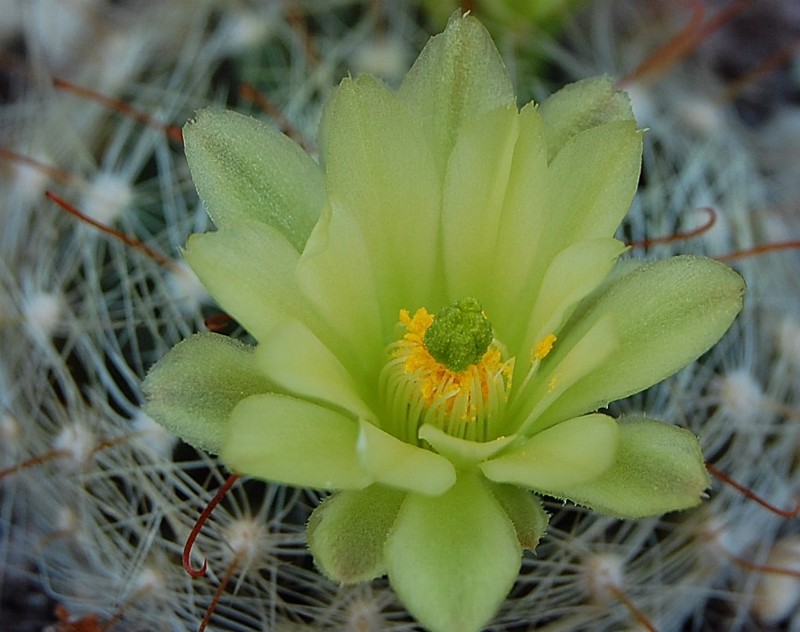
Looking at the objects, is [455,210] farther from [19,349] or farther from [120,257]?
[19,349]

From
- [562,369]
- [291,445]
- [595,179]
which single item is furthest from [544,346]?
[291,445]

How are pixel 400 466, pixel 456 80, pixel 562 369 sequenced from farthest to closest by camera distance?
pixel 456 80, pixel 562 369, pixel 400 466

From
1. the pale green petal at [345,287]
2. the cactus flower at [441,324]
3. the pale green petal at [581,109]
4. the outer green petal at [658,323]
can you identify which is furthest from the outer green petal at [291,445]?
the pale green petal at [581,109]

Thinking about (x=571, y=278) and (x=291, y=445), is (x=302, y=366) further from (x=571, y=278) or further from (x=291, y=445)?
(x=571, y=278)

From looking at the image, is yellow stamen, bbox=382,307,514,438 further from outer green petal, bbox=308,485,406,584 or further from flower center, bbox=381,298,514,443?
outer green petal, bbox=308,485,406,584

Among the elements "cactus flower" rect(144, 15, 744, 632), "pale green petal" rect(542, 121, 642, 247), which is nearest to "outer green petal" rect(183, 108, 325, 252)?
"cactus flower" rect(144, 15, 744, 632)

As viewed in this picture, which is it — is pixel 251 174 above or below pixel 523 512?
above
